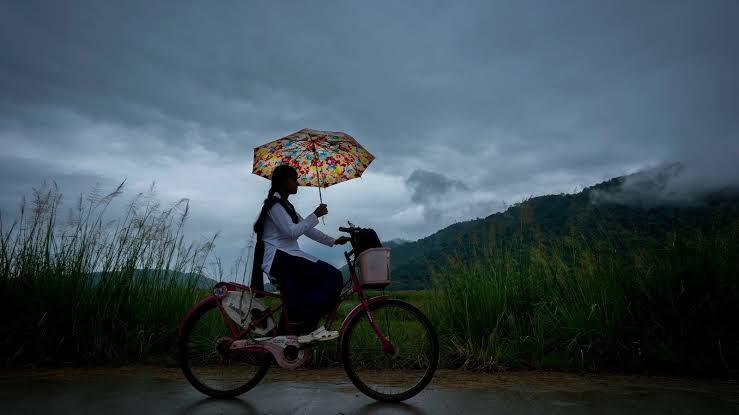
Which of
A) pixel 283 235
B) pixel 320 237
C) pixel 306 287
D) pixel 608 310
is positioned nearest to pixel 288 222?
pixel 283 235

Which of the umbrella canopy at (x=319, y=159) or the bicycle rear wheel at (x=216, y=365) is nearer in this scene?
the bicycle rear wheel at (x=216, y=365)

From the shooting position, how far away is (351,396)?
13.6 ft

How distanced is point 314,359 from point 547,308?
2.89 meters

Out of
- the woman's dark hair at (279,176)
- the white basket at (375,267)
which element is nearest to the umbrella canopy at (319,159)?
the woman's dark hair at (279,176)

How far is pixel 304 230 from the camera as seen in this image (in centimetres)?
402

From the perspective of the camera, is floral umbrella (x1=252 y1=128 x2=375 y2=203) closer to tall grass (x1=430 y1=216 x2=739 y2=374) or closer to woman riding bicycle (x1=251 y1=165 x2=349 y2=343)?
woman riding bicycle (x1=251 y1=165 x2=349 y2=343)

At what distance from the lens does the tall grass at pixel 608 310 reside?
5.29 metres

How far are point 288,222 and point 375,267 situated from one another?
86 cm

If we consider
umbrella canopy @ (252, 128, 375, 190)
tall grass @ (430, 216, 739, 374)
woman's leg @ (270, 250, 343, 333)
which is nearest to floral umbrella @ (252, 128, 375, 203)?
umbrella canopy @ (252, 128, 375, 190)

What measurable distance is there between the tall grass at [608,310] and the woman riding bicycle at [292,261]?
2278mm

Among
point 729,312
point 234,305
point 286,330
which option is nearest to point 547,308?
point 729,312

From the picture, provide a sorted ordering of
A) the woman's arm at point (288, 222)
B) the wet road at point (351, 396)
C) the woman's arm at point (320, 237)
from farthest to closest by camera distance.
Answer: the woman's arm at point (320, 237)
the woman's arm at point (288, 222)
the wet road at point (351, 396)

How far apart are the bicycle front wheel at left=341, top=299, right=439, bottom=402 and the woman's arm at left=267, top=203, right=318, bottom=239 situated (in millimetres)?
860

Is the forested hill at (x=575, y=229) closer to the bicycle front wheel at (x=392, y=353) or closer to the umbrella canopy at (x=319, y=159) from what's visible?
the bicycle front wheel at (x=392, y=353)
